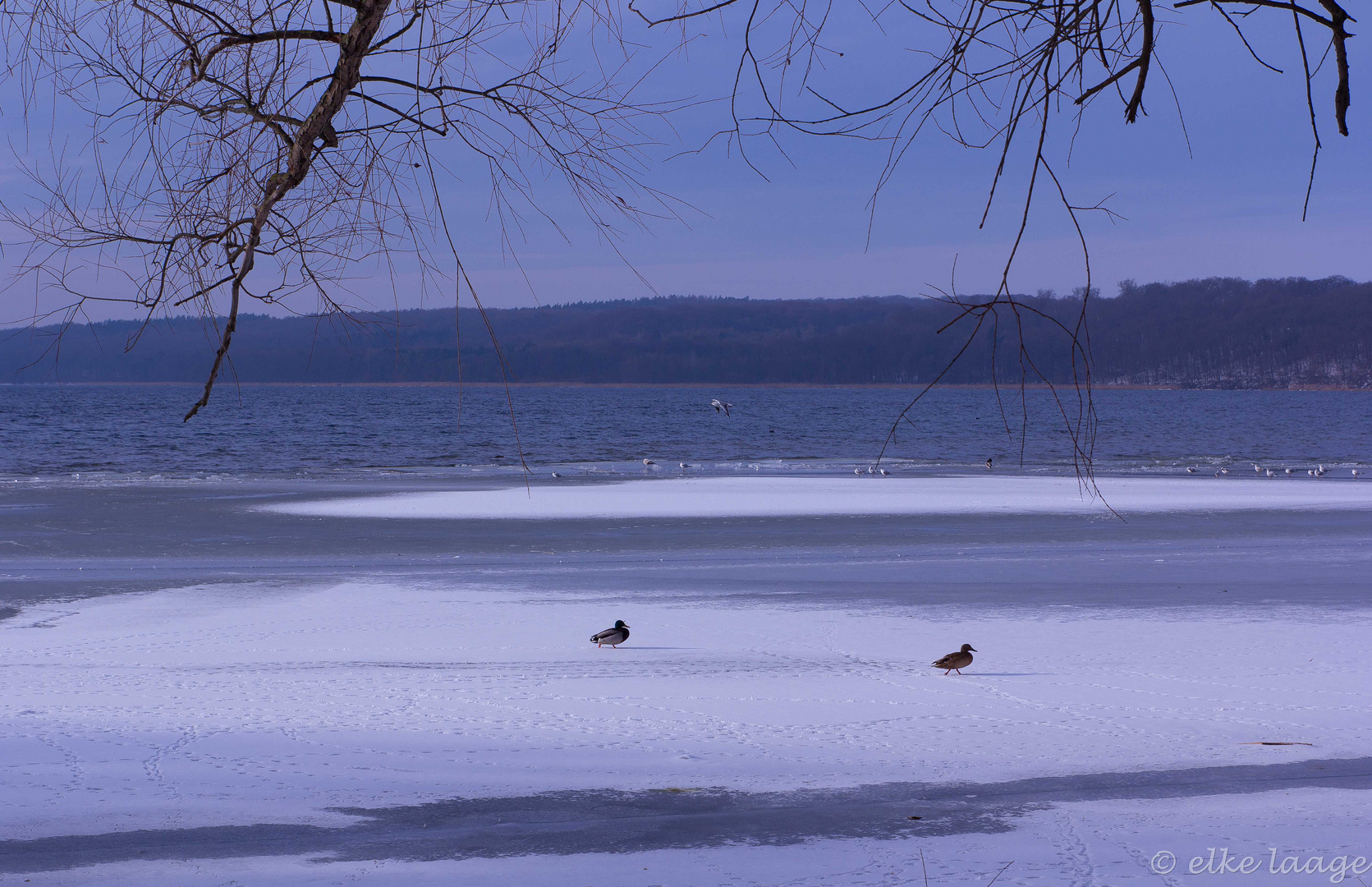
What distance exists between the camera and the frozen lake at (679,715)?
17.2 feet

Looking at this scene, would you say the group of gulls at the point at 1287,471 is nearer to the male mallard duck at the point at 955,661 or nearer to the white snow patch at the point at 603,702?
the white snow patch at the point at 603,702

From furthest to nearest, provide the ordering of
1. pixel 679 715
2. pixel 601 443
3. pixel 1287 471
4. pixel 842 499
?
pixel 601 443
pixel 1287 471
pixel 842 499
pixel 679 715

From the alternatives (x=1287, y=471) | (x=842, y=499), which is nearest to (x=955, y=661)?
(x=842, y=499)

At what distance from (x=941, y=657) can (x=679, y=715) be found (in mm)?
2911

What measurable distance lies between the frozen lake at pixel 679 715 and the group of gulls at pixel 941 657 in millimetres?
101

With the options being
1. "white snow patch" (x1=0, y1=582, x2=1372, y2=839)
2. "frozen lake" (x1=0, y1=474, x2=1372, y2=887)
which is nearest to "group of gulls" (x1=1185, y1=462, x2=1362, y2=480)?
"frozen lake" (x1=0, y1=474, x2=1372, y2=887)

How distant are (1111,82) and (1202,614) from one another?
10.7 meters

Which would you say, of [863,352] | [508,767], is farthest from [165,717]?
[863,352]

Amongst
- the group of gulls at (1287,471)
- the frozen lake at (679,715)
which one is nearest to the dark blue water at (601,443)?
the group of gulls at (1287,471)

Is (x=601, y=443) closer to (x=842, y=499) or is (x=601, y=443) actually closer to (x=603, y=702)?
(x=842, y=499)

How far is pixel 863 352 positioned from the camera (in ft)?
354

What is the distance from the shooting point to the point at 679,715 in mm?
7539

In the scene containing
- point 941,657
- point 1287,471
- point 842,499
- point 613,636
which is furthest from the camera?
point 1287,471

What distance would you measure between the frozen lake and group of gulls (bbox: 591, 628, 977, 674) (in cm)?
10
